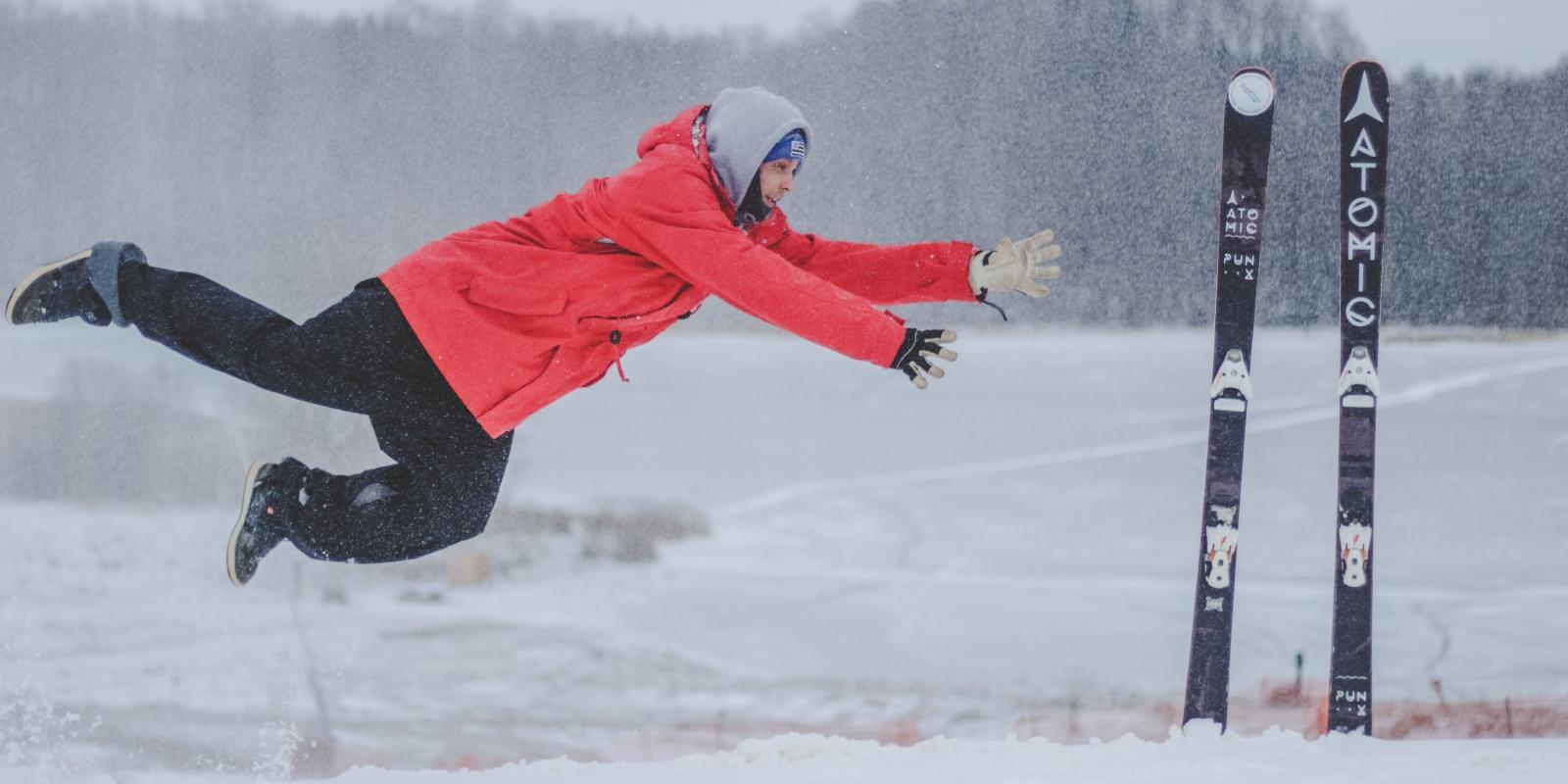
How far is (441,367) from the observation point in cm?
173

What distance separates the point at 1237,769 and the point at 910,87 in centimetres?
233

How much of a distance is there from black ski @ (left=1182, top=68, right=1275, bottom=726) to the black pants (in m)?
1.57

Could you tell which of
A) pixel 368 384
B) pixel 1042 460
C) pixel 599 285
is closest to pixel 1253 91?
pixel 599 285

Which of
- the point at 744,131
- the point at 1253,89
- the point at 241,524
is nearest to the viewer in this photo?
the point at 744,131

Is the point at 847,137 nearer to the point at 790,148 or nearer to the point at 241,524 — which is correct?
the point at 790,148

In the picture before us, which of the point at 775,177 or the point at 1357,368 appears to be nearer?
the point at 775,177

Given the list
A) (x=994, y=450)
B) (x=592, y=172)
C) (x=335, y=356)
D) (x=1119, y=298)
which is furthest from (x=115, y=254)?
(x=994, y=450)

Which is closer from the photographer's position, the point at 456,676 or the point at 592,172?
the point at 592,172

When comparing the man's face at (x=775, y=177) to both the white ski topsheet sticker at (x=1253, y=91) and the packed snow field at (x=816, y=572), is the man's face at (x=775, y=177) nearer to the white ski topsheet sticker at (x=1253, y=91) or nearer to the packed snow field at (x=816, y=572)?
the white ski topsheet sticker at (x=1253, y=91)

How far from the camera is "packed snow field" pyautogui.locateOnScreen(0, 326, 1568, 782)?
4754 mm

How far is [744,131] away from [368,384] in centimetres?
64

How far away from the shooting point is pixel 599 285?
5.63 feet

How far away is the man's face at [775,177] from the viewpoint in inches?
69.0

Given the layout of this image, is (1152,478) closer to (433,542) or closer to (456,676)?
(456,676)
